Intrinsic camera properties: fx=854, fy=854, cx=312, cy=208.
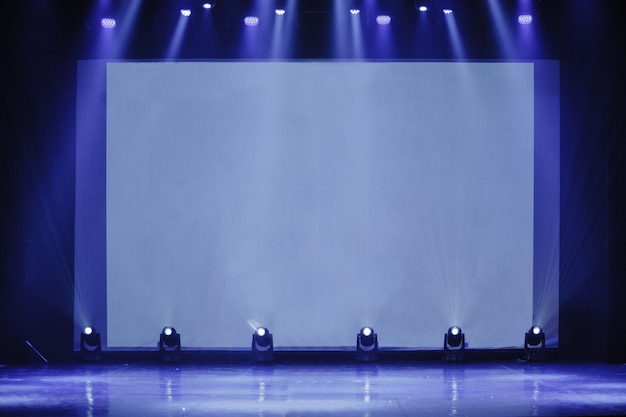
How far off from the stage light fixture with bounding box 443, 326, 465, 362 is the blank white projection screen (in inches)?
5.0

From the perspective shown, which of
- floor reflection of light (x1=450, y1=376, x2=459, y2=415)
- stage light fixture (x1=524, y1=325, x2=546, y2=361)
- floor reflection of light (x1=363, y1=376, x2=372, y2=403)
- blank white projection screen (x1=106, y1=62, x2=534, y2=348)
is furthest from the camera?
blank white projection screen (x1=106, y1=62, x2=534, y2=348)

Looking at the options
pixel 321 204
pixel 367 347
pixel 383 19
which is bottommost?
pixel 367 347

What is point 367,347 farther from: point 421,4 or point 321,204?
point 421,4

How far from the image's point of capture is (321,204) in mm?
8312

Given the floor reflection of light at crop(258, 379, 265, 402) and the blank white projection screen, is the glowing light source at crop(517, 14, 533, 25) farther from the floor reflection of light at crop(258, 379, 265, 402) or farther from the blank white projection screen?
the floor reflection of light at crop(258, 379, 265, 402)

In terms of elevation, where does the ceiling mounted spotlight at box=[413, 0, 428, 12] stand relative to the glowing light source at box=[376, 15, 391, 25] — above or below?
above

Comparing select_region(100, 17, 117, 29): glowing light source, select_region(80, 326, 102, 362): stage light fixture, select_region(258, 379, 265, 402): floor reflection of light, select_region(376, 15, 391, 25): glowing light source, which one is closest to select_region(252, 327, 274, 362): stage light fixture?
select_region(258, 379, 265, 402): floor reflection of light

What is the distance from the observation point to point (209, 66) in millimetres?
8422

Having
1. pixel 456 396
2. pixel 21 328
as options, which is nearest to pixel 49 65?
pixel 21 328

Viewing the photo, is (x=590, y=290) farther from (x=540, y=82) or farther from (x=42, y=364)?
(x=42, y=364)

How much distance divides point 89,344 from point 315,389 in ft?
8.99

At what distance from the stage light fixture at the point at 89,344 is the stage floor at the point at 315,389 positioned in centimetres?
14

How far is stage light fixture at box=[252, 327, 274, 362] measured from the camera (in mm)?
8148

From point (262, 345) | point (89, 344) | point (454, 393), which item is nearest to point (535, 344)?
point (454, 393)
